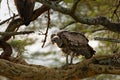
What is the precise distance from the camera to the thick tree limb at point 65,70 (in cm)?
441

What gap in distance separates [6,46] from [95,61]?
1.57m

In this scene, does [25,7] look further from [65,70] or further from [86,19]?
[65,70]

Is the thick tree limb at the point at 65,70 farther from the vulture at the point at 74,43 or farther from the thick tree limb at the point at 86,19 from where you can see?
the thick tree limb at the point at 86,19

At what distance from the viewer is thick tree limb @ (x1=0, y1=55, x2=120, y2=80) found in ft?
14.5

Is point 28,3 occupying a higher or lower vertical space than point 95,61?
higher

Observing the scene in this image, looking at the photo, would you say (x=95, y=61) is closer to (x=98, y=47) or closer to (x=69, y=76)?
(x=69, y=76)

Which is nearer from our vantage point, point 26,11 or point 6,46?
point 26,11

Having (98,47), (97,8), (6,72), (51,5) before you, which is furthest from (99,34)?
(6,72)

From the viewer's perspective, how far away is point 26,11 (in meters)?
5.00

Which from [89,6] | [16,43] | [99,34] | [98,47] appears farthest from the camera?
[98,47]

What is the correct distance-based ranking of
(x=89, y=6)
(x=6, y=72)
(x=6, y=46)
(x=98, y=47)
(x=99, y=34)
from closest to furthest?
(x=6, y=72) → (x=6, y=46) → (x=89, y=6) → (x=99, y=34) → (x=98, y=47)

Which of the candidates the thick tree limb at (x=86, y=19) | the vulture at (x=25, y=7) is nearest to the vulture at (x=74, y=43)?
the thick tree limb at (x=86, y=19)

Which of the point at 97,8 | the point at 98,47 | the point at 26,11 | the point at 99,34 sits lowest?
the point at 98,47

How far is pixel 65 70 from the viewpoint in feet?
15.0
